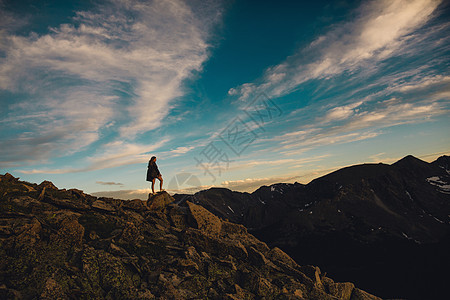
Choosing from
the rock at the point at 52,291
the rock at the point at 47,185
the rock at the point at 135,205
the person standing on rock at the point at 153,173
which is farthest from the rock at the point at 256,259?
the rock at the point at 47,185

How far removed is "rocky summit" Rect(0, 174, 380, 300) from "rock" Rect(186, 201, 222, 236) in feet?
0.39

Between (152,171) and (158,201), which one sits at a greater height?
(152,171)

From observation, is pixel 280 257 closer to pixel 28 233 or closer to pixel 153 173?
pixel 153 173

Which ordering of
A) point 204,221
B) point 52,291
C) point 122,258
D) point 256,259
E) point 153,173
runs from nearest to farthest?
point 52,291 < point 122,258 < point 256,259 < point 204,221 < point 153,173

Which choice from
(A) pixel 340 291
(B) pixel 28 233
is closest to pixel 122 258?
(B) pixel 28 233

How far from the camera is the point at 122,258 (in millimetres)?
13742

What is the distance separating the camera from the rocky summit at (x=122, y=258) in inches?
439

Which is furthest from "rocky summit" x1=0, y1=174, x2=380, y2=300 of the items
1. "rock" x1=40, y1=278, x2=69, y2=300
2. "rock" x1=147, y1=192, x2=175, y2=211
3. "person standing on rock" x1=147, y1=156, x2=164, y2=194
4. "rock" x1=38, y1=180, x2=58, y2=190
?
"person standing on rock" x1=147, y1=156, x2=164, y2=194

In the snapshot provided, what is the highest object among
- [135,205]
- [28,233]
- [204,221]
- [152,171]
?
[152,171]

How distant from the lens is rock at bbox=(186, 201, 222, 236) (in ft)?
70.9

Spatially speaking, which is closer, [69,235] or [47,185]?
[69,235]

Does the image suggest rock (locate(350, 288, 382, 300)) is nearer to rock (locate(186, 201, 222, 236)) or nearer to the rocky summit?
the rocky summit

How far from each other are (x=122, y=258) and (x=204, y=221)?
379 inches

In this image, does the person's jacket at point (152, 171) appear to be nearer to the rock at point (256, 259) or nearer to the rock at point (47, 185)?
the rock at point (47, 185)
